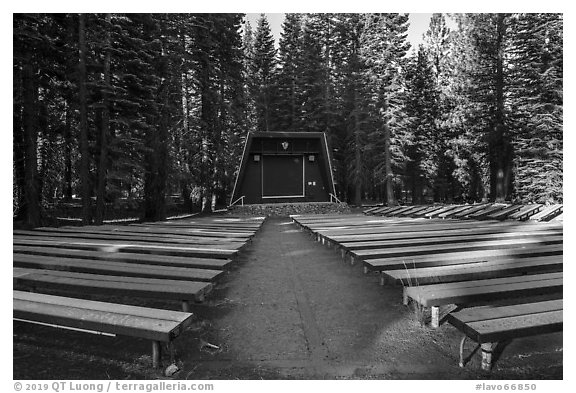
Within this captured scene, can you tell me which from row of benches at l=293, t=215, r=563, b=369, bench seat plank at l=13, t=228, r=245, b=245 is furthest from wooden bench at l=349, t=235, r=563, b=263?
bench seat plank at l=13, t=228, r=245, b=245

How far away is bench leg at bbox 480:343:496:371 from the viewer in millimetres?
2593

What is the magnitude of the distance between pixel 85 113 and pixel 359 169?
66.9 ft

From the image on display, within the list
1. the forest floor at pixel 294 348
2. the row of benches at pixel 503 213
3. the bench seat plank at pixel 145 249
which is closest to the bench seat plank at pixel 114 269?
the forest floor at pixel 294 348

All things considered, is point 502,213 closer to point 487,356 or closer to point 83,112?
point 487,356

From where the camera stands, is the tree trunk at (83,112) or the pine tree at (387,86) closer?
the tree trunk at (83,112)

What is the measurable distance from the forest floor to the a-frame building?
1770 cm

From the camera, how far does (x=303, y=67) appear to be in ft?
105

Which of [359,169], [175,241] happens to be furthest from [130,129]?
[359,169]

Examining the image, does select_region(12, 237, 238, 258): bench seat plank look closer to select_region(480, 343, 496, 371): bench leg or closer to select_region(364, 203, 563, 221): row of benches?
select_region(480, 343, 496, 371): bench leg

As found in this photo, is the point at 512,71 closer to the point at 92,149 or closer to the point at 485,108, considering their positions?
the point at 485,108

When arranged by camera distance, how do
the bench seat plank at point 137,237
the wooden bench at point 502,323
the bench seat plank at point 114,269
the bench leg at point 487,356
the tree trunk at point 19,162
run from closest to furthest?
the wooden bench at point 502,323 → the bench leg at point 487,356 → the bench seat plank at point 114,269 → the bench seat plank at point 137,237 → the tree trunk at point 19,162

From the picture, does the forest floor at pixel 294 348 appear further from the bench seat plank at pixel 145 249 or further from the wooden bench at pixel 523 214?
the wooden bench at pixel 523 214

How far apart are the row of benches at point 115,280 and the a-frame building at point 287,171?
15664 mm

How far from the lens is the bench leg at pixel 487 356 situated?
8.51ft
